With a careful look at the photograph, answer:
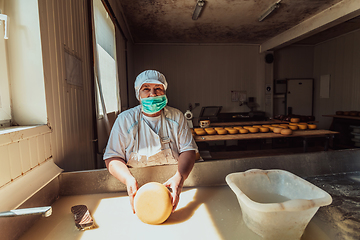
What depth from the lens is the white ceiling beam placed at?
3756 mm

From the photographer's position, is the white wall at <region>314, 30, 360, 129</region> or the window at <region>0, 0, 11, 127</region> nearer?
the window at <region>0, 0, 11, 127</region>

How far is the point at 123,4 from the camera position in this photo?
3.95m

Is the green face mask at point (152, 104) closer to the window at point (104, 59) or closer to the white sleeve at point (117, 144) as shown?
the white sleeve at point (117, 144)

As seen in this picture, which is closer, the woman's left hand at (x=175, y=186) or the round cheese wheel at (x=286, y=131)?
the woman's left hand at (x=175, y=186)

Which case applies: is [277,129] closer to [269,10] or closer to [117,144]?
[269,10]

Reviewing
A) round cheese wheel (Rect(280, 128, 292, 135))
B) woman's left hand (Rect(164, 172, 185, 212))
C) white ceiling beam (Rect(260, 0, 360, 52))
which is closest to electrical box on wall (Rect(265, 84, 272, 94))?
white ceiling beam (Rect(260, 0, 360, 52))

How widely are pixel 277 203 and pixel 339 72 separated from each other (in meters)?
7.57

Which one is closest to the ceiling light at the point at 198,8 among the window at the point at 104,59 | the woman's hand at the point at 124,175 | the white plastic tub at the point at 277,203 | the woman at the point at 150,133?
the window at the point at 104,59

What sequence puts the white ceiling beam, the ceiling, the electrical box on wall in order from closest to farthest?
1. the white ceiling beam
2. the ceiling
3. the electrical box on wall

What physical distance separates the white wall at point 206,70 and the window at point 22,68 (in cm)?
565

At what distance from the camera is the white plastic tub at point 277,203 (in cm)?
76

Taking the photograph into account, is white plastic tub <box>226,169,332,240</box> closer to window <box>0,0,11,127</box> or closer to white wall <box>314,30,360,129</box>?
window <box>0,0,11,127</box>

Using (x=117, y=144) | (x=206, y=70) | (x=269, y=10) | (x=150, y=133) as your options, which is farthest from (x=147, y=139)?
(x=206, y=70)

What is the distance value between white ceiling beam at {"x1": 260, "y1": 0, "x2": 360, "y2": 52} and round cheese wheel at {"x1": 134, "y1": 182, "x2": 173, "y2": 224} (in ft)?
15.3
